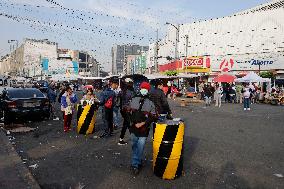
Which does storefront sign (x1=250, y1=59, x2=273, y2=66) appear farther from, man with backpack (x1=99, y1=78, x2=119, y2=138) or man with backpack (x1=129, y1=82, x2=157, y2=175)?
man with backpack (x1=129, y1=82, x2=157, y2=175)

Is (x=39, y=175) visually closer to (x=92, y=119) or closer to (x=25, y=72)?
(x=92, y=119)

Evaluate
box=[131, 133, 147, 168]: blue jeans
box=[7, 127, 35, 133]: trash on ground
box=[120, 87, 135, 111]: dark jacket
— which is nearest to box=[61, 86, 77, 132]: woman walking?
box=[7, 127, 35, 133]: trash on ground

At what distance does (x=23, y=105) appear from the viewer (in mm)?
14031

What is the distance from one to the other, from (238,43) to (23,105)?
141 feet

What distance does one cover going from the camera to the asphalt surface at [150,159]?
6.16 m

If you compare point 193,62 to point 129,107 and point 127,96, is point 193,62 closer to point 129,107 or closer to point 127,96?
point 127,96

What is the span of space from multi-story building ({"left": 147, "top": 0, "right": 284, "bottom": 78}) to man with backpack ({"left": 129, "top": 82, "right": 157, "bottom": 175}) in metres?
38.1

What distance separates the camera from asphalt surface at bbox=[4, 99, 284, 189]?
20.2 ft

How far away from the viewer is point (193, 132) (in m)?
11.8

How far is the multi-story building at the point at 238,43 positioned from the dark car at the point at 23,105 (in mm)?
33072

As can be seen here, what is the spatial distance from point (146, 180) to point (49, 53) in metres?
143

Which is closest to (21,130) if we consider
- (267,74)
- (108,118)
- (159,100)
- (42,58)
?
(108,118)

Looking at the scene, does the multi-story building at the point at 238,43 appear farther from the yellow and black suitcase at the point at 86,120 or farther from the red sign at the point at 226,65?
the yellow and black suitcase at the point at 86,120

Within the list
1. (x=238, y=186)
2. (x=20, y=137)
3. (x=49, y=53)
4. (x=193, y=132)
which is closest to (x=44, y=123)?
(x=20, y=137)
